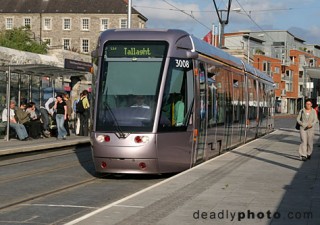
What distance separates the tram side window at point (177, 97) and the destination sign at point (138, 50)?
0.37 m

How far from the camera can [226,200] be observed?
8.98 meters

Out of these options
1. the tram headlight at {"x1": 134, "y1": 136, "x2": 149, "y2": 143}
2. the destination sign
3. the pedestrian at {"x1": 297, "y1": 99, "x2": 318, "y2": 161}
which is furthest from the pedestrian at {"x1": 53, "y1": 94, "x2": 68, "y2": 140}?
the tram headlight at {"x1": 134, "y1": 136, "x2": 149, "y2": 143}

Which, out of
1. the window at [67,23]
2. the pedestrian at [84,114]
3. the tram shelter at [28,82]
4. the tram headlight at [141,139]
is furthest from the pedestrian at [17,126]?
the window at [67,23]

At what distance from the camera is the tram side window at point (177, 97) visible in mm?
12219

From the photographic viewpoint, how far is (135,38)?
12.6 m

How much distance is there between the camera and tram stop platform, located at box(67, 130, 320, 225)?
299 inches

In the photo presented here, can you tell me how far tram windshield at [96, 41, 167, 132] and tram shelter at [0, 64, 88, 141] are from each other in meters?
9.31

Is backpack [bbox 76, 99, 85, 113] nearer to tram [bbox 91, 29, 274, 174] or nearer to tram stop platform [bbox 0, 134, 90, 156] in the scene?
tram stop platform [bbox 0, 134, 90, 156]

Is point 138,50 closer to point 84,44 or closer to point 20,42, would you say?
point 20,42

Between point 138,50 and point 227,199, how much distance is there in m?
4.53

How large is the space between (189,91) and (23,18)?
3592 inches

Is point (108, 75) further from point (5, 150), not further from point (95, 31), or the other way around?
point (95, 31)

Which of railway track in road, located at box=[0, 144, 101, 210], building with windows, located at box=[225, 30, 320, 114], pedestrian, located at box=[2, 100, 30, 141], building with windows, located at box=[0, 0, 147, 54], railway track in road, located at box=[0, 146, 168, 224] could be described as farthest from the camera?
building with windows, located at box=[225, 30, 320, 114]

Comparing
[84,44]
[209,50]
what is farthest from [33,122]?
[84,44]
